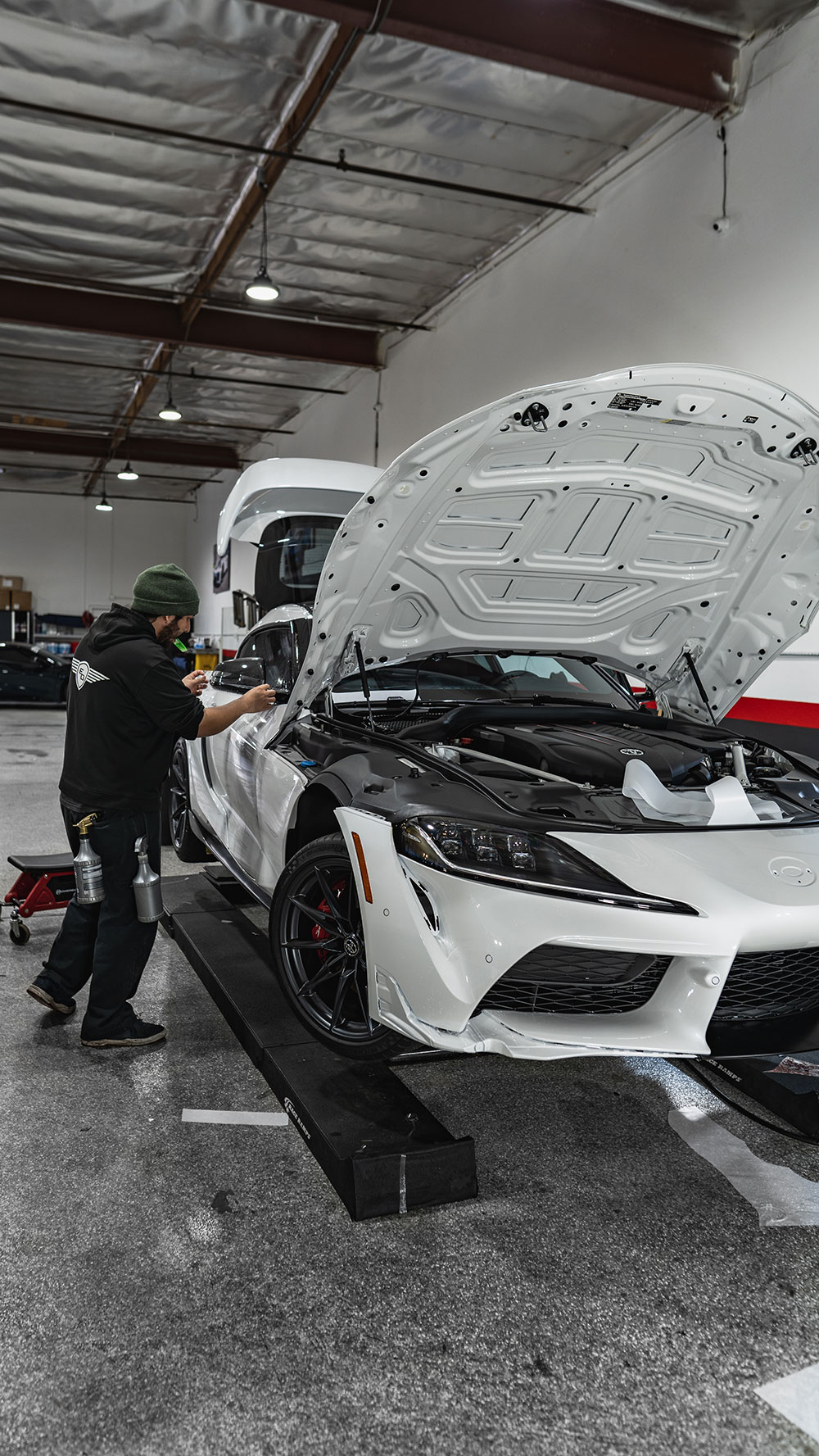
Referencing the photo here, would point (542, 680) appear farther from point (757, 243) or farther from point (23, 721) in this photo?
point (23, 721)

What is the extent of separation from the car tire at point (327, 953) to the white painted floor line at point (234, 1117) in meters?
0.27

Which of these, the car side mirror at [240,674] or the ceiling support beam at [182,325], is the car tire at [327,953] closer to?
the car side mirror at [240,674]

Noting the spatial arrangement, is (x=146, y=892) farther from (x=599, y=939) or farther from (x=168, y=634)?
(x=599, y=939)

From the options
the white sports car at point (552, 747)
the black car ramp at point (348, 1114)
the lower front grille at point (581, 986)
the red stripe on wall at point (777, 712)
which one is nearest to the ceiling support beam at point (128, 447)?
the red stripe on wall at point (777, 712)

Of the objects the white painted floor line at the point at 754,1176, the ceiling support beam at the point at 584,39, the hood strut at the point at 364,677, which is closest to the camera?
the white painted floor line at the point at 754,1176

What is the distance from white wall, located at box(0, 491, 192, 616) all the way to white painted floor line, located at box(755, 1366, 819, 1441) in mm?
22660

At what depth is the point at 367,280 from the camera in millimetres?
9969

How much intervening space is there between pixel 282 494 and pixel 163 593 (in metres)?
1.26

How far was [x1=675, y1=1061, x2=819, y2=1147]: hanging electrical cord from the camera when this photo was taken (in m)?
2.60

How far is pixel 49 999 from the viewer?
10.7ft

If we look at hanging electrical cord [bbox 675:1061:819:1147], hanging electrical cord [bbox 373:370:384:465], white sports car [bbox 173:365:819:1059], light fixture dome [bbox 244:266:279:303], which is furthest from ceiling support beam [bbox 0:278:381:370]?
hanging electrical cord [bbox 675:1061:819:1147]

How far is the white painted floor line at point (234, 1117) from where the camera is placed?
2.62 m

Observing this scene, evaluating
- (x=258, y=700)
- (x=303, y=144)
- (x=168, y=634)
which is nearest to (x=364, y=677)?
(x=258, y=700)

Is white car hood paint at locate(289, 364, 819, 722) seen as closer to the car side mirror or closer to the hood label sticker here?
the hood label sticker
